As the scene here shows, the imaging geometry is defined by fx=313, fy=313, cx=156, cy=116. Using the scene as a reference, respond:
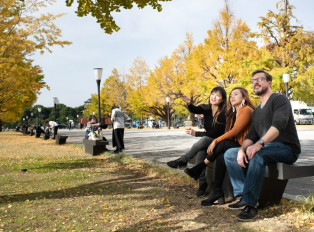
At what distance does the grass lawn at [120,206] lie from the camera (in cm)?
328

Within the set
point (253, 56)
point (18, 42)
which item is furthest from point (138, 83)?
point (18, 42)

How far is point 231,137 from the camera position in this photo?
13.0 feet

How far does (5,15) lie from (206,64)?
19.3 meters

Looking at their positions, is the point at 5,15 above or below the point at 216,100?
above

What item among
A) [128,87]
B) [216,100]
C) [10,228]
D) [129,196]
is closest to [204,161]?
[216,100]

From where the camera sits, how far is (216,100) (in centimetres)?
444

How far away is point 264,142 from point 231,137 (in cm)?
76

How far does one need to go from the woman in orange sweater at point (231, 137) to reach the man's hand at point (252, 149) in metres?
0.60

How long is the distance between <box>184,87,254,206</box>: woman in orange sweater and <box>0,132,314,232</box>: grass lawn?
285 mm

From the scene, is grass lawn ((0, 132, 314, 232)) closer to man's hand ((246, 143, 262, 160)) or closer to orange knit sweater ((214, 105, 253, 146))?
man's hand ((246, 143, 262, 160))

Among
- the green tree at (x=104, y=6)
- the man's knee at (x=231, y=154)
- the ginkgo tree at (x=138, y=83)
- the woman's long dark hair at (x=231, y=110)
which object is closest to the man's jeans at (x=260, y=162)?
the man's knee at (x=231, y=154)

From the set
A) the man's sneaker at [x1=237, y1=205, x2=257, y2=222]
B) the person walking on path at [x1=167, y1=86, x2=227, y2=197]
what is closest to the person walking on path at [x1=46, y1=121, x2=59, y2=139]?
the person walking on path at [x1=167, y1=86, x2=227, y2=197]

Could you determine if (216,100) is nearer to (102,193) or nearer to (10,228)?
(102,193)

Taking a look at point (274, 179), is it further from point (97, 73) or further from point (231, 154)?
point (97, 73)
